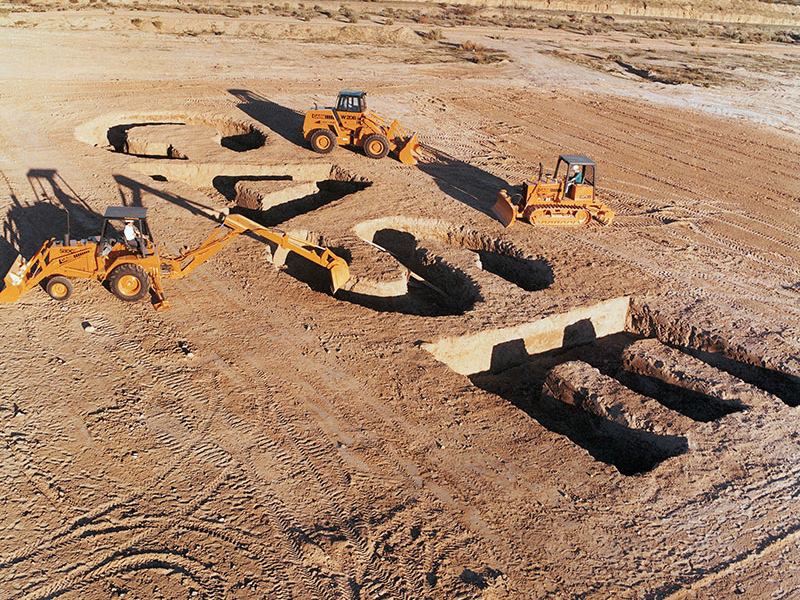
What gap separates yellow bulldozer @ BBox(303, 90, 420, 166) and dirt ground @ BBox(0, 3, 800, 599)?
19.5 inches

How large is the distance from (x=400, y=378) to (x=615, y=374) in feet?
14.3

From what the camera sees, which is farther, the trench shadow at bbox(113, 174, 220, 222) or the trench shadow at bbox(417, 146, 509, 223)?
the trench shadow at bbox(417, 146, 509, 223)

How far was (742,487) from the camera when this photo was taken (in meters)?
9.20

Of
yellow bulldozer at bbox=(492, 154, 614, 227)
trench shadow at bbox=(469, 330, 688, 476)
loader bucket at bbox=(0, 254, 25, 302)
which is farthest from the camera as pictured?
yellow bulldozer at bbox=(492, 154, 614, 227)

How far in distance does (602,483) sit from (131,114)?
20740 millimetres

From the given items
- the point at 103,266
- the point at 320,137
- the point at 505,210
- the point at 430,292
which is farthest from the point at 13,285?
the point at 505,210

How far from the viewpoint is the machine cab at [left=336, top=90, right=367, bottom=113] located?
2025cm

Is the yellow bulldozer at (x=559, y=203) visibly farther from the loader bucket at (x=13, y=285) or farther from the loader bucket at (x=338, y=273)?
the loader bucket at (x=13, y=285)

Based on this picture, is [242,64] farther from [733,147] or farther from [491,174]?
[733,147]

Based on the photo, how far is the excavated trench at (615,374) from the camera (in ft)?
34.1

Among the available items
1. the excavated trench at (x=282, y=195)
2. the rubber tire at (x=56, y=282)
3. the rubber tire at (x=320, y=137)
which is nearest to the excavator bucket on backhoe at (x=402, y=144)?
the rubber tire at (x=320, y=137)

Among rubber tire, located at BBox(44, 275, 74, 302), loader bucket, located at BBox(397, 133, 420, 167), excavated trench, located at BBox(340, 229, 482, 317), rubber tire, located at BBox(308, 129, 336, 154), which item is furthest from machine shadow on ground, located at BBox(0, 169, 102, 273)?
loader bucket, located at BBox(397, 133, 420, 167)

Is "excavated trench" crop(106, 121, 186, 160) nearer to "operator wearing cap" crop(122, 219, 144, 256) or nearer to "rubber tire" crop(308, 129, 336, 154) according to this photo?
"rubber tire" crop(308, 129, 336, 154)

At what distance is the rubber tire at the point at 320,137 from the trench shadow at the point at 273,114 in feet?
2.80
